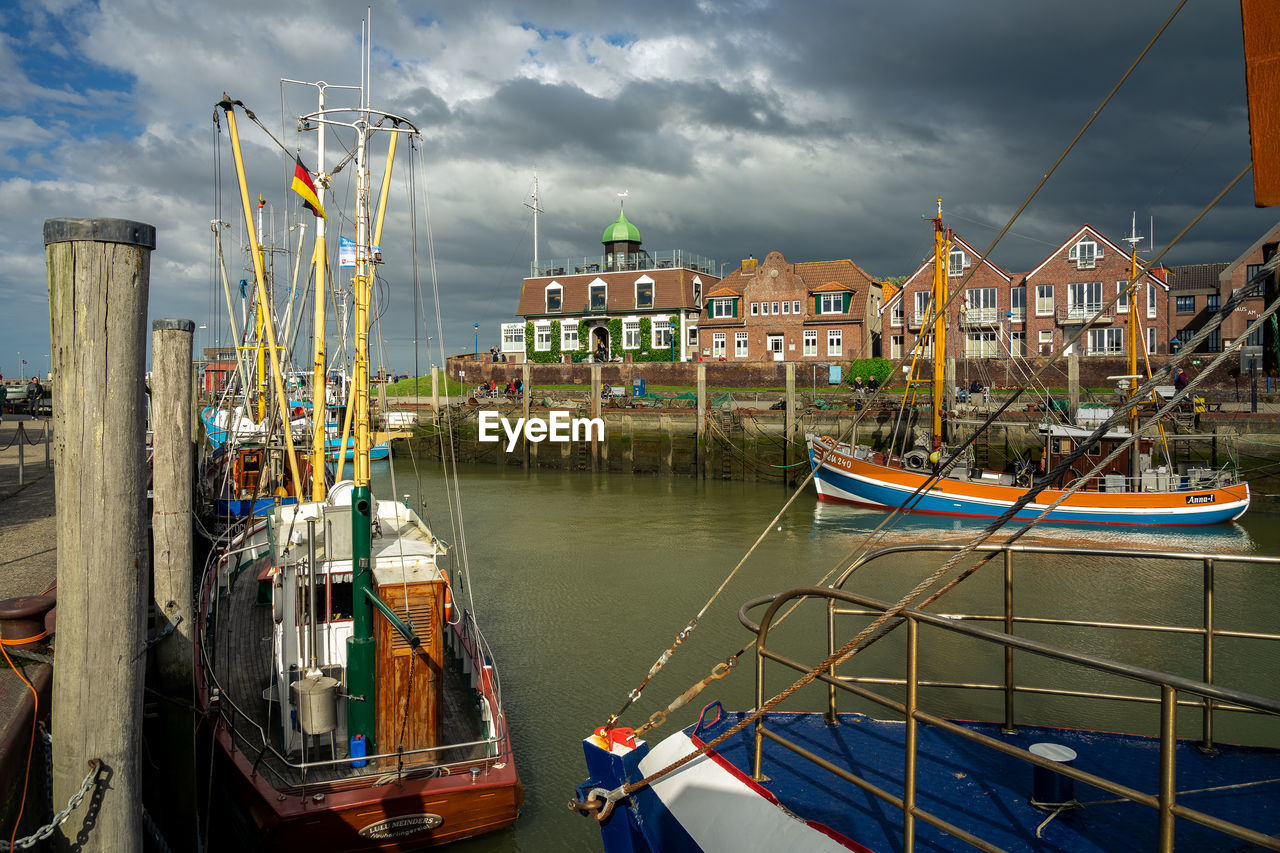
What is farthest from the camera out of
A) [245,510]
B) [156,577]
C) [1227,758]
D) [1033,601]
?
[245,510]

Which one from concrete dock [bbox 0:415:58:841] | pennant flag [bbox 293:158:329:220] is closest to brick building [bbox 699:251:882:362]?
concrete dock [bbox 0:415:58:841]

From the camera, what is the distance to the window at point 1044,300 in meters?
49.4

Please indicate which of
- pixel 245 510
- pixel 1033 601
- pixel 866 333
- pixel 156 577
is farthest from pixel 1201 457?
pixel 156 577

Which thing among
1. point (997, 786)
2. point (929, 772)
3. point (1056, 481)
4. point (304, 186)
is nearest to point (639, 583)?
point (304, 186)

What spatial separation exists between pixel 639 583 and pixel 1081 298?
40.7 metres

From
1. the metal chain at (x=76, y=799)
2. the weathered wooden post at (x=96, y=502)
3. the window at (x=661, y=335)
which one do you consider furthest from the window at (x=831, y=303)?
the metal chain at (x=76, y=799)

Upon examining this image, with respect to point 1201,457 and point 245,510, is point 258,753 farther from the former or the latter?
point 1201,457

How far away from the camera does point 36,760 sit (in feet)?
17.6

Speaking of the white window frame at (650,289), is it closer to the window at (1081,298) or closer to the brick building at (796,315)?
the brick building at (796,315)

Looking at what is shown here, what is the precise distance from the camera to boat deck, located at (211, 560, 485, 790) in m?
7.85

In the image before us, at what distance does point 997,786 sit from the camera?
484 cm

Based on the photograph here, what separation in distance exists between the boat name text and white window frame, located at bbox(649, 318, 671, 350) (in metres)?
21.2

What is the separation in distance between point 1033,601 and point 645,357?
146 feet

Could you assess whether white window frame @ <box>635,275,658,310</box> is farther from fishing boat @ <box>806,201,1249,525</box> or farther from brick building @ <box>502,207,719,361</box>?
fishing boat @ <box>806,201,1249,525</box>
